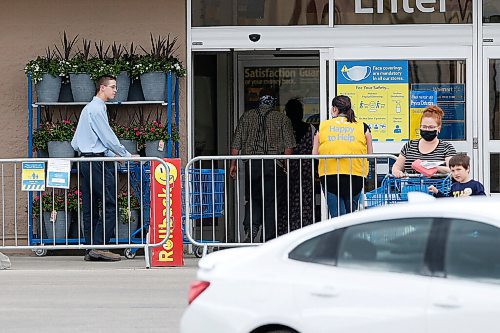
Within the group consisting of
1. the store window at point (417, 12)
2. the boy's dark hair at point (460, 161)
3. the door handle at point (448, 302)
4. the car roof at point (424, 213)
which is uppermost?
the store window at point (417, 12)

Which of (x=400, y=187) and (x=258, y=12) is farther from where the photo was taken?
(x=258, y=12)

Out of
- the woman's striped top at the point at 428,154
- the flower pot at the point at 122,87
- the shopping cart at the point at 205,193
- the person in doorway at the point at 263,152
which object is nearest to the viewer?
the woman's striped top at the point at 428,154

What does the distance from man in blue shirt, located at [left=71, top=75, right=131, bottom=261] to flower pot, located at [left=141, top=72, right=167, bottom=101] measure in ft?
2.39

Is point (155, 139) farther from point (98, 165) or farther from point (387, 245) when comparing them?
point (387, 245)

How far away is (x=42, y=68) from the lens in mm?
13484

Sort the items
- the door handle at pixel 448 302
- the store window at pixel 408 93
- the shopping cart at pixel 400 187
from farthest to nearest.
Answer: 1. the store window at pixel 408 93
2. the shopping cart at pixel 400 187
3. the door handle at pixel 448 302

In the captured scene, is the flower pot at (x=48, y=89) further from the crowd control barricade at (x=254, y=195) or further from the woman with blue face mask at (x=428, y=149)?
the woman with blue face mask at (x=428, y=149)

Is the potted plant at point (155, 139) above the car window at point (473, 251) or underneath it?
above

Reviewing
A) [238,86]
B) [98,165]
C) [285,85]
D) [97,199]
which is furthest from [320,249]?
[238,86]

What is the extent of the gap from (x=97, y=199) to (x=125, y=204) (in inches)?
20.2

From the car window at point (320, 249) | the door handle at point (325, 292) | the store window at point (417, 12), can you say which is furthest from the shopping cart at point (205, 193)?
the door handle at point (325, 292)

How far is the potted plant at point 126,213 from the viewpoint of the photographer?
43.3 feet

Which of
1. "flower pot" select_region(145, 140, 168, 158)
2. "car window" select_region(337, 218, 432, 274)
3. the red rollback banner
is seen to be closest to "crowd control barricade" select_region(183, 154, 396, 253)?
the red rollback banner

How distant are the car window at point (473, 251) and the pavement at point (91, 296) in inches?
134
